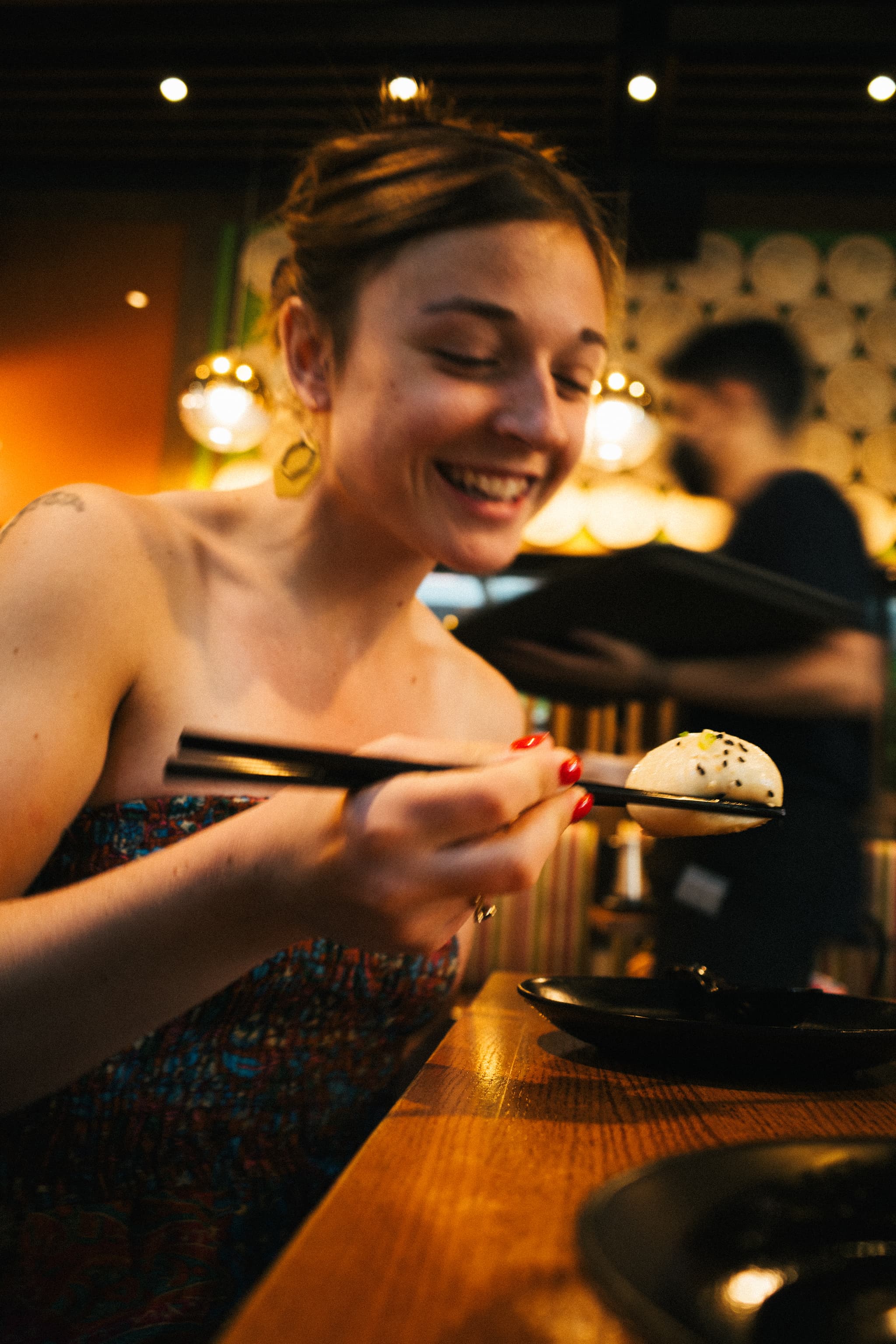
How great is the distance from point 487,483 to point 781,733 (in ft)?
3.88

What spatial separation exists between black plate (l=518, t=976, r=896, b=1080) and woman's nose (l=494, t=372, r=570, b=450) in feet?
2.04

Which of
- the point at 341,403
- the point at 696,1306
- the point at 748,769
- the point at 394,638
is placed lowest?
the point at 696,1306

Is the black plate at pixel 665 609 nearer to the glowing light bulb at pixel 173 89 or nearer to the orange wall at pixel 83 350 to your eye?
the orange wall at pixel 83 350

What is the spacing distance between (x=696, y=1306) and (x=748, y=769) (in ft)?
2.15

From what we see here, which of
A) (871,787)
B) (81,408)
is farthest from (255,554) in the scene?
(81,408)

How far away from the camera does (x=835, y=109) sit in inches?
171

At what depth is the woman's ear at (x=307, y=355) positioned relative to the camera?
48.3 inches

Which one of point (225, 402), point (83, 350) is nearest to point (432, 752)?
point (225, 402)

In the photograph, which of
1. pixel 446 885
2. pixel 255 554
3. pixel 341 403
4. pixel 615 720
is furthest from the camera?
Result: pixel 615 720

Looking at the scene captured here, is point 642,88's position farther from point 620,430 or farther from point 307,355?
point 307,355

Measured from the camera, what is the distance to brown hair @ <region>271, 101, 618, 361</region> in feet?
3.64

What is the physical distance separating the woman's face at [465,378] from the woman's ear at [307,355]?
2.4 inches

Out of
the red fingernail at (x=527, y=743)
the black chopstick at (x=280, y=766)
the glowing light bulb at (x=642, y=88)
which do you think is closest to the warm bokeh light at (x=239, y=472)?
the glowing light bulb at (x=642, y=88)

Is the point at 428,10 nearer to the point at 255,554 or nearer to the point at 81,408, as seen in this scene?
the point at 81,408
